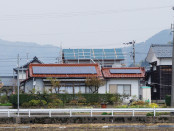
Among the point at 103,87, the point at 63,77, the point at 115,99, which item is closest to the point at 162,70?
the point at 103,87

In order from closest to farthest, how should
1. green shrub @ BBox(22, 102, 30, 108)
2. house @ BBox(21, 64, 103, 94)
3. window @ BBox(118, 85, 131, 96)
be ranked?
green shrub @ BBox(22, 102, 30, 108)
house @ BBox(21, 64, 103, 94)
window @ BBox(118, 85, 131, 96)

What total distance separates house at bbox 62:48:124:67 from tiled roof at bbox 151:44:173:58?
19.8 metres

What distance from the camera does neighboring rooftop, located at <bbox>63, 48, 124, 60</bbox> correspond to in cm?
7494

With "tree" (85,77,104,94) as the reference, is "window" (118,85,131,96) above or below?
below

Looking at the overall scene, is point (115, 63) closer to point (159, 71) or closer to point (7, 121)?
point (159, 71)

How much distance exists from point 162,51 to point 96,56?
1022 inches

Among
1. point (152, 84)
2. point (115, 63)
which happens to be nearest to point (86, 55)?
point (115, 63)

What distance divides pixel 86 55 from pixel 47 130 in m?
51.2

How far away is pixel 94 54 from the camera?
7869 centimetres

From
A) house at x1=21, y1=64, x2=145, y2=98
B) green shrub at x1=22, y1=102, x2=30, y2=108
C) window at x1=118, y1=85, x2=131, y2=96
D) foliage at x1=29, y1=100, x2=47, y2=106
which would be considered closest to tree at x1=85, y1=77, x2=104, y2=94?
house at x1=21, y1=64, x2=145, y2=98

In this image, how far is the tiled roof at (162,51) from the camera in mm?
52312

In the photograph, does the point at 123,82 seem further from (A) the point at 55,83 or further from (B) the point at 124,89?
(A) the point at 55,83

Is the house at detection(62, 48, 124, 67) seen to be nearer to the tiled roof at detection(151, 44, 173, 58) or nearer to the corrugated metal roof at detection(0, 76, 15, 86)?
the corrugated metal roof at detection(0, 76, 15, 86)

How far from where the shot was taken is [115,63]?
7738cm
